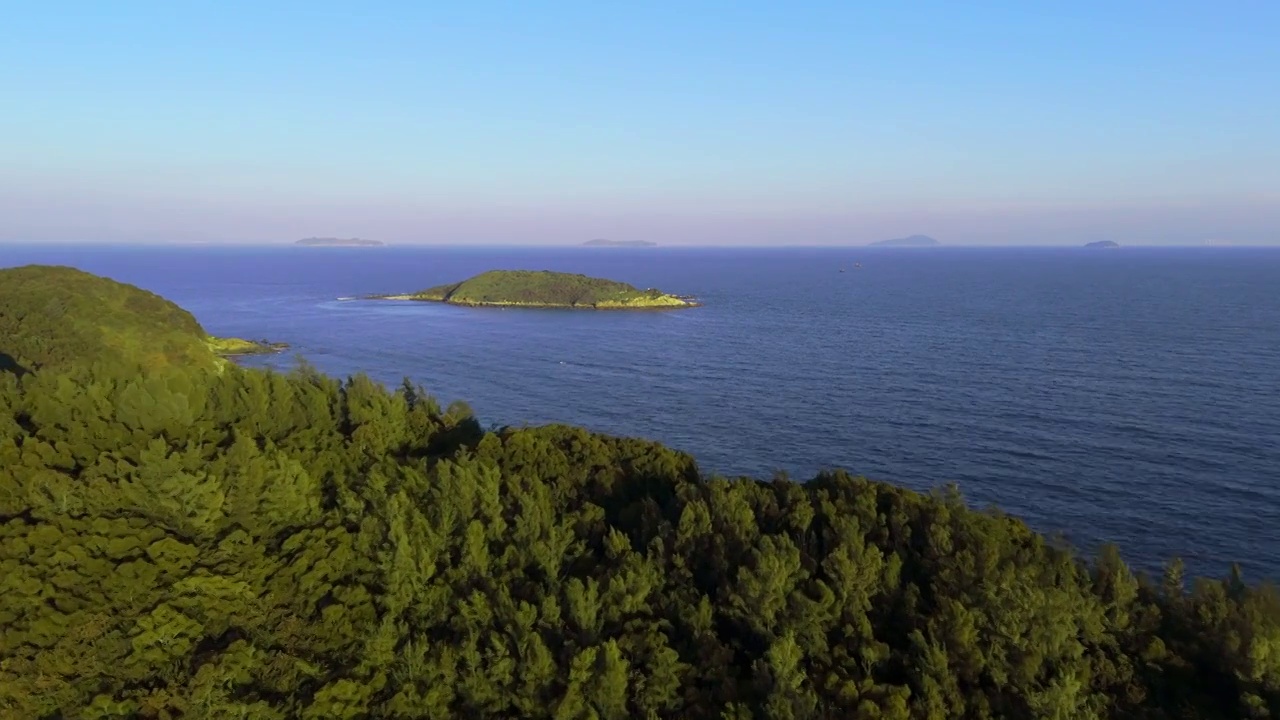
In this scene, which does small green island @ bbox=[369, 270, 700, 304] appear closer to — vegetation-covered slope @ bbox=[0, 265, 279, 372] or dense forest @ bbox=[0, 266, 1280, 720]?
vegetation-covered slope @ bbox=[0, 265, 279, 372]

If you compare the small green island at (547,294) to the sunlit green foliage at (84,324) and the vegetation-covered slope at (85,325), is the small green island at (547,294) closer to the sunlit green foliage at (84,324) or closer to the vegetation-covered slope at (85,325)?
the vegetation-covered slope at (85,325)

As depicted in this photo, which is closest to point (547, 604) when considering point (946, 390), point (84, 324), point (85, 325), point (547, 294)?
point (946, 390)

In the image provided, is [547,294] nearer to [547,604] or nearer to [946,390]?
[946,390]

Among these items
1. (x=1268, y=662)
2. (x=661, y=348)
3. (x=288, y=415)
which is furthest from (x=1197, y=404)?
(x=288, y=415)

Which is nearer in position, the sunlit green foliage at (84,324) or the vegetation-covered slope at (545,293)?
the sunlit green foliage at (84,324)

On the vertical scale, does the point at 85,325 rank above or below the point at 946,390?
above

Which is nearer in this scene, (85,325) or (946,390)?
(946,390)

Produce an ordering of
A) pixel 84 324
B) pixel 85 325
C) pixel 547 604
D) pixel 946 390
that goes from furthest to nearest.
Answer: pixel 84 324, pixel 85 325, pixel 946 390, pixel 547 604

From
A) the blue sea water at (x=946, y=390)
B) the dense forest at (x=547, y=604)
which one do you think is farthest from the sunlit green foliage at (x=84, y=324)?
the dense forest at (x=547, y=604)
